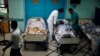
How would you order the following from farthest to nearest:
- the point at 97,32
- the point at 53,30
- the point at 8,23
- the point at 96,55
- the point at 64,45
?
the point at 8,23 → the point at 53,30 → the point at 97,32 → the point at 64,45 → the point at 96,55

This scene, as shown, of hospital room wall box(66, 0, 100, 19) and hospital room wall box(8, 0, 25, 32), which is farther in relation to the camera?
hospital room wall box(66, 0, 100, 19)

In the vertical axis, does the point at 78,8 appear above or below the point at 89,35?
above

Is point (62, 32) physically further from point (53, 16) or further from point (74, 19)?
point (53, 16)

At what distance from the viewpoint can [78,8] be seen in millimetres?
12203

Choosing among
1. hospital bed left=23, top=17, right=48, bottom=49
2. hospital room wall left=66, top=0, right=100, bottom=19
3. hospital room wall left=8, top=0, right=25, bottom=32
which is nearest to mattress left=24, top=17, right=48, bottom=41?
hospital bed left=23, top=17, right=48, bottom=49

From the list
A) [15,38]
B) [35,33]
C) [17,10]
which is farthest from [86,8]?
[15,38]

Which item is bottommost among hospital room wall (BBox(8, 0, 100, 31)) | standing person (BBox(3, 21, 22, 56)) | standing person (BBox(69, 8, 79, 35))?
standing person (BBox(3, 21, 22, 56))

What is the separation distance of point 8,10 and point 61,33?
12.7 ft

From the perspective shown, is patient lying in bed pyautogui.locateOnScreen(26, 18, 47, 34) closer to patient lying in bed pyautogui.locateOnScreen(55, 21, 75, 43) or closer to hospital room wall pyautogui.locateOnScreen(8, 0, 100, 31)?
patient lying in bed pyautogui.locateOnScreen(55, 21, 75, 43)

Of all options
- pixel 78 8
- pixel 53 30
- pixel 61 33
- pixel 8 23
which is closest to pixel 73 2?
pixel 78 8

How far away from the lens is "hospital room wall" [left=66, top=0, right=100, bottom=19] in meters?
12.2

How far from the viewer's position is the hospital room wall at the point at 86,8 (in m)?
12.2

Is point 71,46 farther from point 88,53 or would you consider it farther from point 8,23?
point 8,23

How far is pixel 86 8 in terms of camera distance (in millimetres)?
12242
